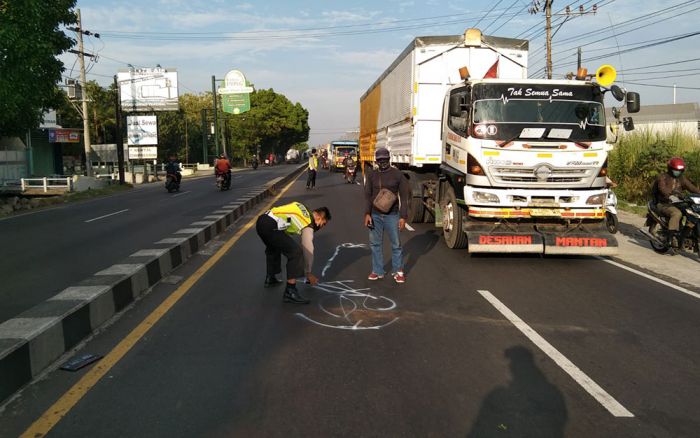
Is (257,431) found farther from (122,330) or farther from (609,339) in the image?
(609,339)

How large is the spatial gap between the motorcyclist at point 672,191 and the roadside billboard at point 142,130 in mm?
42135

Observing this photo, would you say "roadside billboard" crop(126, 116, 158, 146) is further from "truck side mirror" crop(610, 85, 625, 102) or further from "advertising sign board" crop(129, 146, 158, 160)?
"truck side mirror" crop(610, 85, 625, 102)

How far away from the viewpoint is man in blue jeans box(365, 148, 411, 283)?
22.8 ft

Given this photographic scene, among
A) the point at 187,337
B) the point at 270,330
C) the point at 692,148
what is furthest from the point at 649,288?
the point at 692,148

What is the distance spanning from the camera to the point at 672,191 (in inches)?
347

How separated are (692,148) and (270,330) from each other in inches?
619

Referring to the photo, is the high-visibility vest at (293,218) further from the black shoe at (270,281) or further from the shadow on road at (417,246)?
the shadow on road at (417,246)

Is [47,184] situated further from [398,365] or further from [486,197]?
[398,365]

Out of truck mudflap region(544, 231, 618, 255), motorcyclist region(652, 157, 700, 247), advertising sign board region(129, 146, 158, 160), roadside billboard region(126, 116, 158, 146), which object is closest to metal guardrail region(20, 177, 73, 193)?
advertising sign board region(129, 146, 158, 160)

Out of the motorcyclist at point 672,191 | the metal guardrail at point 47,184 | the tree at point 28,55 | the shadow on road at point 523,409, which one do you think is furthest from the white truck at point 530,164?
the metal guardrail at point 47,184

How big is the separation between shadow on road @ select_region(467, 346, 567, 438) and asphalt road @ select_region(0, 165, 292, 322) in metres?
4.81

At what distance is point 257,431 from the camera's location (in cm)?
A: 325

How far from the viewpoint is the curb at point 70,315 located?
397 cm

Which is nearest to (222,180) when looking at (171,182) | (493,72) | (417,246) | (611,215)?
(171,182)
